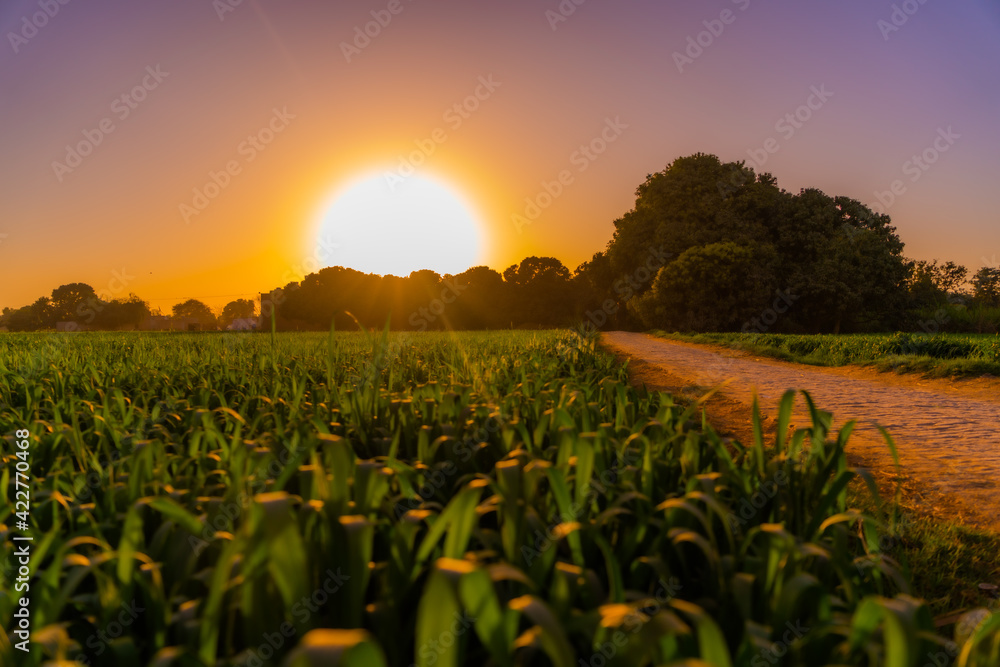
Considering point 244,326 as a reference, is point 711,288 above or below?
above

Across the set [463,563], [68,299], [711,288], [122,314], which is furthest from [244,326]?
[68,299]

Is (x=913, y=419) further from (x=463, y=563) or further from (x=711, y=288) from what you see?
(x=711, y=288)

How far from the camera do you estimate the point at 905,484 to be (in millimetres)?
3139

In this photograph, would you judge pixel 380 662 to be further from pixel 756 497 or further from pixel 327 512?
pixel 756 497

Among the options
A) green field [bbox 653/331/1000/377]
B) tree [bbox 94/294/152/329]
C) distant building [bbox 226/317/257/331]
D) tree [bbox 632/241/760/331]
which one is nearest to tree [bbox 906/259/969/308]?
tree [bbox 632/241/760/331]

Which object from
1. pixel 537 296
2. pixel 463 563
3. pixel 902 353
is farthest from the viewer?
pixel 537 296

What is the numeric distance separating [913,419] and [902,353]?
7.33 m

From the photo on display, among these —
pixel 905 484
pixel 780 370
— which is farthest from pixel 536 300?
pixel 905 484

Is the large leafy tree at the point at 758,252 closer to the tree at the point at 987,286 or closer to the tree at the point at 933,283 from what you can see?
the tree at the point at 933,283

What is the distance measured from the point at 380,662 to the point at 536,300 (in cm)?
5109

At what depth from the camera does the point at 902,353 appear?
1107cm

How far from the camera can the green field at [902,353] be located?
8.72 m

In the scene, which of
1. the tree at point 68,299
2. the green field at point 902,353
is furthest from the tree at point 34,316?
the green field at point 902,353

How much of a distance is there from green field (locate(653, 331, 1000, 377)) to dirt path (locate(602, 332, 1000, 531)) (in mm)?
401
